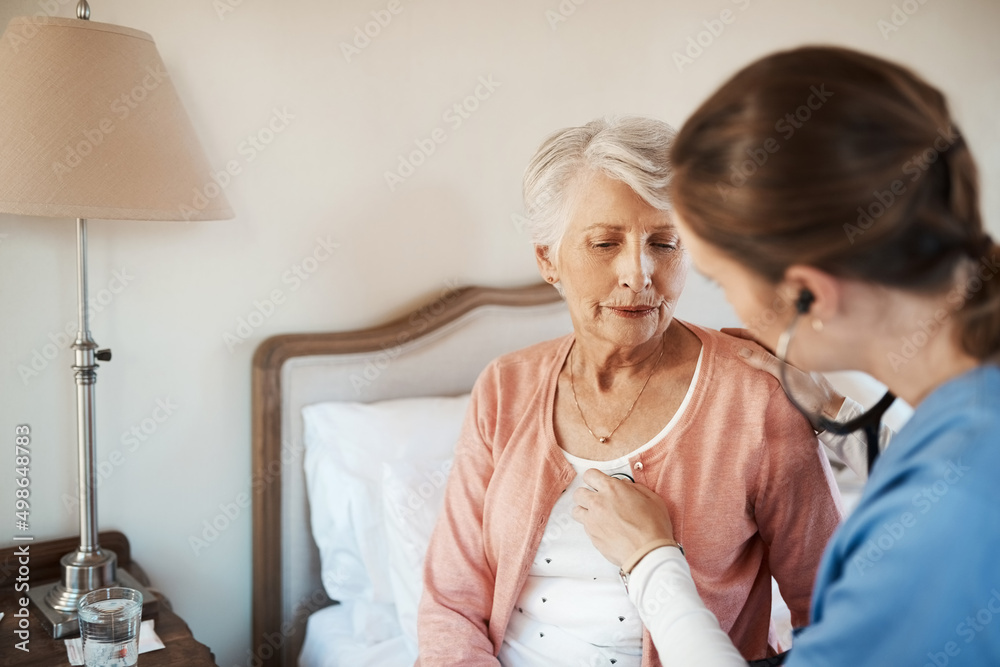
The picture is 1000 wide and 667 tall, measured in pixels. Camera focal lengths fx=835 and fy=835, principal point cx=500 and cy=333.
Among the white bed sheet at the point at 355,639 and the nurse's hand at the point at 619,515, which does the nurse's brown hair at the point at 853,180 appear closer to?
the nurse's hand at the point at 619,515

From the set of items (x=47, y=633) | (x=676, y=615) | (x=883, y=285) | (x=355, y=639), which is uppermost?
(x=883, y=285)

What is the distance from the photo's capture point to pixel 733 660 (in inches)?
35.9

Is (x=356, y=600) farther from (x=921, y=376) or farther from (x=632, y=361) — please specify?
(x=921, y=376)

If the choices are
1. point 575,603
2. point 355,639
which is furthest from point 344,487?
point 575,603

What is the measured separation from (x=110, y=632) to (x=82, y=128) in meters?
0.78

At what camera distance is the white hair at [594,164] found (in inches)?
50.6

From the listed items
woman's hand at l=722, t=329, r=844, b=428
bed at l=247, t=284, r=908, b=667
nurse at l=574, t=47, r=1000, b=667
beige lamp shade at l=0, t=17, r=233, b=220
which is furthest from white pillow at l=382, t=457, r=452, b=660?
nurse at l=574, t=47, r=1000, b=667

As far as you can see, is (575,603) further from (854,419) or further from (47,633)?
(47,633)

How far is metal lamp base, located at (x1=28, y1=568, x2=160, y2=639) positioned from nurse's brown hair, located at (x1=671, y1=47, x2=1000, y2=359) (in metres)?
1.30

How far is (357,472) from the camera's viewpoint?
5.93 ft

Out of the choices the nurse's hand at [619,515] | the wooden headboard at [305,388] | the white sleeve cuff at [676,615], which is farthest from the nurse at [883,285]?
the wooden headboard at [305,388]

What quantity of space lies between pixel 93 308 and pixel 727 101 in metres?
1.36

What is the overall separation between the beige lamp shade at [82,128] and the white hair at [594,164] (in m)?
0.59

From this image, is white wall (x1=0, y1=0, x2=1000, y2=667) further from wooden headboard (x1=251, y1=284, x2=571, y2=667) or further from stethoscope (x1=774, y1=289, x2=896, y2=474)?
stethoscope (x1=774, y1=289, x2=896, y2=474)
